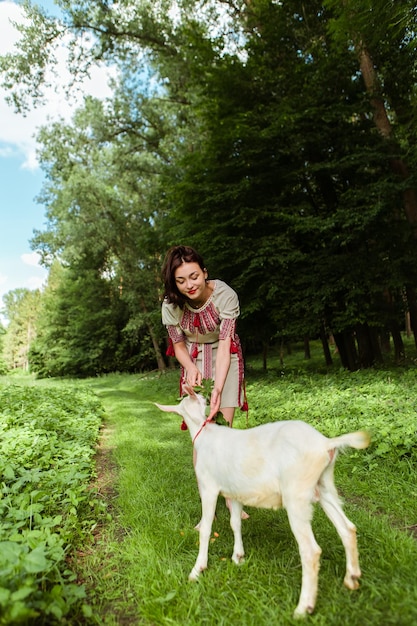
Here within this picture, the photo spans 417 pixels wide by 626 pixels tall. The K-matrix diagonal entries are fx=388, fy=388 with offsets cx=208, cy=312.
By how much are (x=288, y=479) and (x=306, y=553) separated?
34cm

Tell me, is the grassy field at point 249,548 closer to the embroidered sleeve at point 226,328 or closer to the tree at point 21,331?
the embroidered sleeve at point 226,328

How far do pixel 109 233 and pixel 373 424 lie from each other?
18728 millimetres

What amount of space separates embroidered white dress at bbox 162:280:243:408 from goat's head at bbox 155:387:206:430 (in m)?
0.56

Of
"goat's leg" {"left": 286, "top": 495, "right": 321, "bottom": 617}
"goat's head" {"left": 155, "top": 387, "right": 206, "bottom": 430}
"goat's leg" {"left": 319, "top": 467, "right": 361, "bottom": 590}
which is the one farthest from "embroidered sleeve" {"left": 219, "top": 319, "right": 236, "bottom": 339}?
"goat's leg" {"left": 286, "top": 495, "right": 321, "bottom": 617}

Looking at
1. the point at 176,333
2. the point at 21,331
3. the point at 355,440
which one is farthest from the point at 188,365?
the point at 21,331

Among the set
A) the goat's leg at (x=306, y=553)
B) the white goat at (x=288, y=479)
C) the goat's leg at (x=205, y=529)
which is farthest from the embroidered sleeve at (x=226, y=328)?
the goat's leg at (x=306, y=553)

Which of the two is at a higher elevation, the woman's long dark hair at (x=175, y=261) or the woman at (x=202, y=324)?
the woman's long dark hair at (x=175, y=261)

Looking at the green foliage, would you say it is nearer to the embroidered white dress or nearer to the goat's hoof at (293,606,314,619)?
the goat's hoof at (293,606,314,619)

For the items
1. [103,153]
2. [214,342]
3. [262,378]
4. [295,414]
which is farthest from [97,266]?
[214,342]

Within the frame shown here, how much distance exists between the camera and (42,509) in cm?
282

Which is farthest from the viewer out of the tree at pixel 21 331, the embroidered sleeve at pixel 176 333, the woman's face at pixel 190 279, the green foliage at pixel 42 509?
the tree at pixel 21 331

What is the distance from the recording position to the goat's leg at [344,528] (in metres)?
1.96

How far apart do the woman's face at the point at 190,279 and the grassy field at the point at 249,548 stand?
70.0 inches

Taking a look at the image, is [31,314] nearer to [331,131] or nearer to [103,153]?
[103,153]
